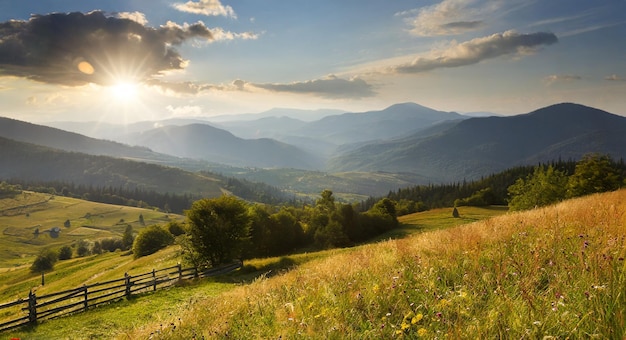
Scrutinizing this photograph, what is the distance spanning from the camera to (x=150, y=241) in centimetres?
8306

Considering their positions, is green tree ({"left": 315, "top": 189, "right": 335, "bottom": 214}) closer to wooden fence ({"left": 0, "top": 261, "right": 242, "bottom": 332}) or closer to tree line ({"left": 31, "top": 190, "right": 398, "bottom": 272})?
tree line ({"left": 31, "top": 190, "right": 398, "bottom": 272})

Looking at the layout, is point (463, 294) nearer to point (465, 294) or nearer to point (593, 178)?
point (465, 294)

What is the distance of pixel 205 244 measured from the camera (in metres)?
46.6

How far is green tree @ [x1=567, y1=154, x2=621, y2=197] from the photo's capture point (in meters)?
55.3

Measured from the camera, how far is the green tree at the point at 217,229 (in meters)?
46.3

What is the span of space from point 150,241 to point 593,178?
92.2m

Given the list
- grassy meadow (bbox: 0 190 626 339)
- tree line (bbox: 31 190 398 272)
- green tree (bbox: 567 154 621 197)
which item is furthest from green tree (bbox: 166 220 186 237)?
grassy meadow (bbox: 0 190 626 339)

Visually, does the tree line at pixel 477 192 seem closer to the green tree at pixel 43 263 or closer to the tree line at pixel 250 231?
the tree line at pixel 250 231

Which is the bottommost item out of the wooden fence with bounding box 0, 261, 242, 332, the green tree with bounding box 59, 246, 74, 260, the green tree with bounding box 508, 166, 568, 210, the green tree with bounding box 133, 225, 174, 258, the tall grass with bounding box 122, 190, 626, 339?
the green tree with bounding box 59, 246, 74, 260

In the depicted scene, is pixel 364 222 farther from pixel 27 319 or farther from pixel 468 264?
pixel 468 264

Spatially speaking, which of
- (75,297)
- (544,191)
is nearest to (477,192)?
(544,191)

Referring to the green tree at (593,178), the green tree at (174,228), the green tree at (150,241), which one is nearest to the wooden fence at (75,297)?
the green tree at (150,241)

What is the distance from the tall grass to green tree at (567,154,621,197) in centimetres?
5963

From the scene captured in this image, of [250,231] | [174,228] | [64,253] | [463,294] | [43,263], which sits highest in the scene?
[463,294]
